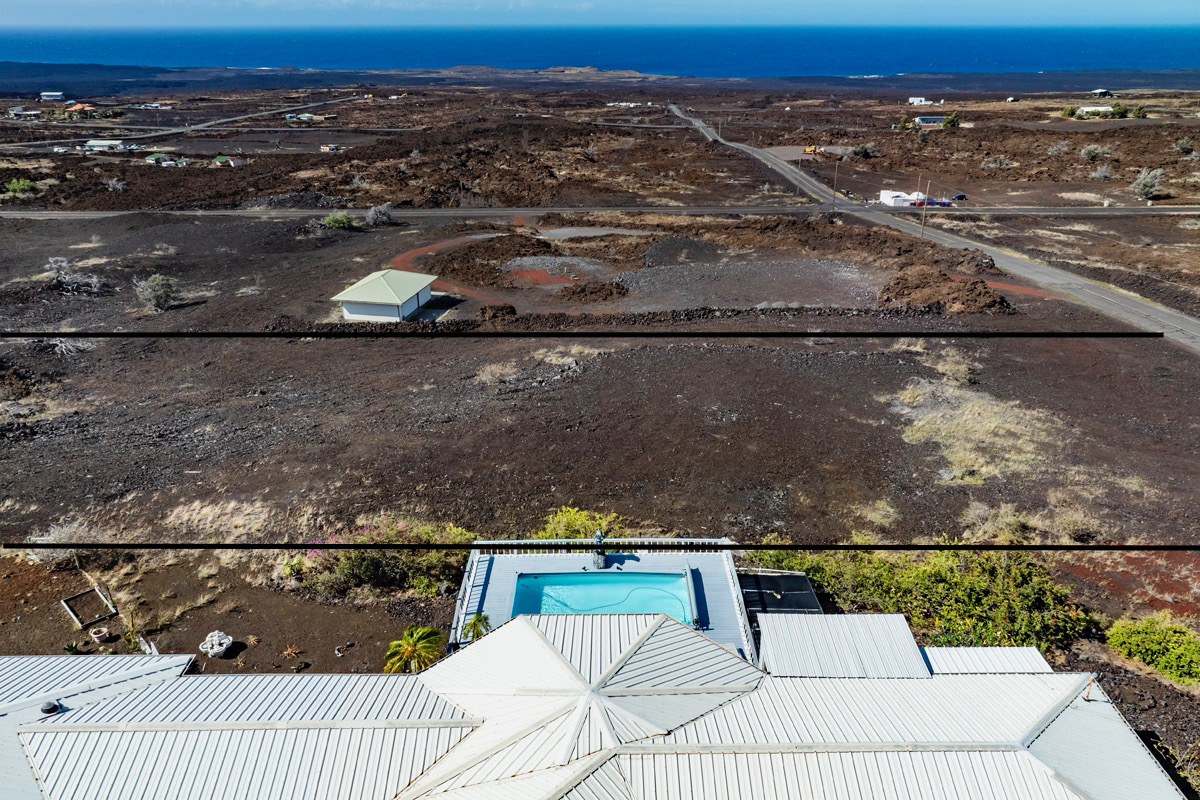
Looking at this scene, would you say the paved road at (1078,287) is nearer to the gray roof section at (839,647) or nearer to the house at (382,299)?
the gray roof section at (839,647)

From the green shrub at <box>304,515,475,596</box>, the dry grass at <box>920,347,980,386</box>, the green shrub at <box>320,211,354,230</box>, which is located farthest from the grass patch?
the green shrub at <box>320,211,354,230</box>

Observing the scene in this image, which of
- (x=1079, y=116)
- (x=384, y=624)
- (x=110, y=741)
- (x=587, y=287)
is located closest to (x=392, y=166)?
(x=587, y=287)

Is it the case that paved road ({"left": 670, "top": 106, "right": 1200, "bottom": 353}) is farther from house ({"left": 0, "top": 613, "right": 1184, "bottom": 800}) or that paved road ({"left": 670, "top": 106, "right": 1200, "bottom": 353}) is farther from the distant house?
house ({"left": 0, "top": 613, "right": 1184, "bottom": 800})

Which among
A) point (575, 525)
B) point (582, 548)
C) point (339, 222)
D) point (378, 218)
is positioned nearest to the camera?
point (582, 548)

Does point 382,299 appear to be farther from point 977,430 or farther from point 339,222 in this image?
point 977,430

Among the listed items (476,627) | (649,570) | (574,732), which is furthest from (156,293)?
(574,732)
